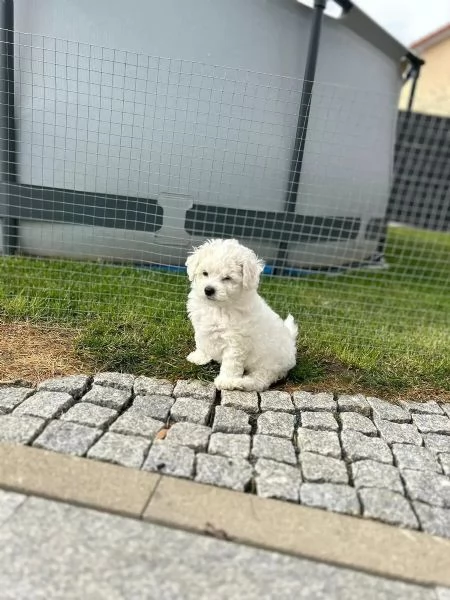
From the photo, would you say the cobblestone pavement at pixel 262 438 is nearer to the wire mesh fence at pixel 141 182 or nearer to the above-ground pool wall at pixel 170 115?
the wire mesh fence at pixel 141 182

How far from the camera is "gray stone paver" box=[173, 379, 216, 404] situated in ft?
10.3

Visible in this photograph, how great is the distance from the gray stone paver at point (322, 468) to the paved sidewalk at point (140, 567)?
0.50m

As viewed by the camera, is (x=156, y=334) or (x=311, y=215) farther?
(x=311, y=215)

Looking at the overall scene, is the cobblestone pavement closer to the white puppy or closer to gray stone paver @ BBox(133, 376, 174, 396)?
gray stone paver @ BBox(133, 376, 174, 396)

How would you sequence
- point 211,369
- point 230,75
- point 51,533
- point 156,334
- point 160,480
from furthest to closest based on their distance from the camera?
point 230,75 → point 156,334 → point 211,369 → point 160,480 → point 51,533

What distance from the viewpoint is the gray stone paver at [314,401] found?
3.16 meters

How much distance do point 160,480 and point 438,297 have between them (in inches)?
206

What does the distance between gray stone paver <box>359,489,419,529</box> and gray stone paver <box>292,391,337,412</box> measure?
2.50 feet

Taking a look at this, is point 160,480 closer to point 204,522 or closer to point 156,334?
point 204,522

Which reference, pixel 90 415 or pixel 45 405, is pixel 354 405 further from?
pixel 45 405

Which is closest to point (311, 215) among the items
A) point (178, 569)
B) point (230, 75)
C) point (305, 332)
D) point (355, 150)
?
point (355, 150)

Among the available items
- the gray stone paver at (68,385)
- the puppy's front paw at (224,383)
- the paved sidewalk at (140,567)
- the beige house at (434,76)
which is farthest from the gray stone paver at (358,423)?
the beige house at (434,76)

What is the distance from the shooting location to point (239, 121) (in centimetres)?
Answer: 492

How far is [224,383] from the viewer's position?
3.23 m
